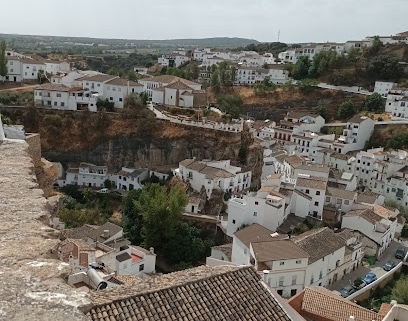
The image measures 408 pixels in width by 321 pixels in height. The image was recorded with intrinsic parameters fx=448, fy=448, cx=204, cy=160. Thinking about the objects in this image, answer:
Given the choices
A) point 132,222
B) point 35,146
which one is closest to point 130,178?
point 132,222

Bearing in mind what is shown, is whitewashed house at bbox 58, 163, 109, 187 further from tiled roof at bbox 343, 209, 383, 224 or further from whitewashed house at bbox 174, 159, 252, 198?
tiled roof at bbox 343, 209, 383, 224

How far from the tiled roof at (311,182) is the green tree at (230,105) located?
15.3 m

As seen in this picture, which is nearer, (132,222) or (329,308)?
(329,308)

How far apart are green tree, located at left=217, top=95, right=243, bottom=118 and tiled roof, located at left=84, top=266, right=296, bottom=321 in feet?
123

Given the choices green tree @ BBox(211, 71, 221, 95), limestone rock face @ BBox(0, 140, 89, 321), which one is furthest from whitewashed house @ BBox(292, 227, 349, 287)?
green tree @ BBox(211, 71, 221, 95)

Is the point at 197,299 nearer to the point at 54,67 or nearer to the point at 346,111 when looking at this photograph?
the point at 346,111

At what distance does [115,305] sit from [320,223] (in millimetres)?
24073

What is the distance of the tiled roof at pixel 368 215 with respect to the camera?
25.9 meters

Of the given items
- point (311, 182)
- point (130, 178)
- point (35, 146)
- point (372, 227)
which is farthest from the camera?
point (130, 178)

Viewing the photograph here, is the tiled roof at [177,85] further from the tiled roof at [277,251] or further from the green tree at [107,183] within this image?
the tiled roof at [277,251]

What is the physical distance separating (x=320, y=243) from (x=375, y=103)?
32492mm

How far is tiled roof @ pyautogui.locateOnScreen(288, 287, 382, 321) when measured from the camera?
42.4ft

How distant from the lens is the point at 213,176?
101 ft

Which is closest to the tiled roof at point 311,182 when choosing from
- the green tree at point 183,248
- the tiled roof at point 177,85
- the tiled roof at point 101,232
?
the green tree at point 183,248
